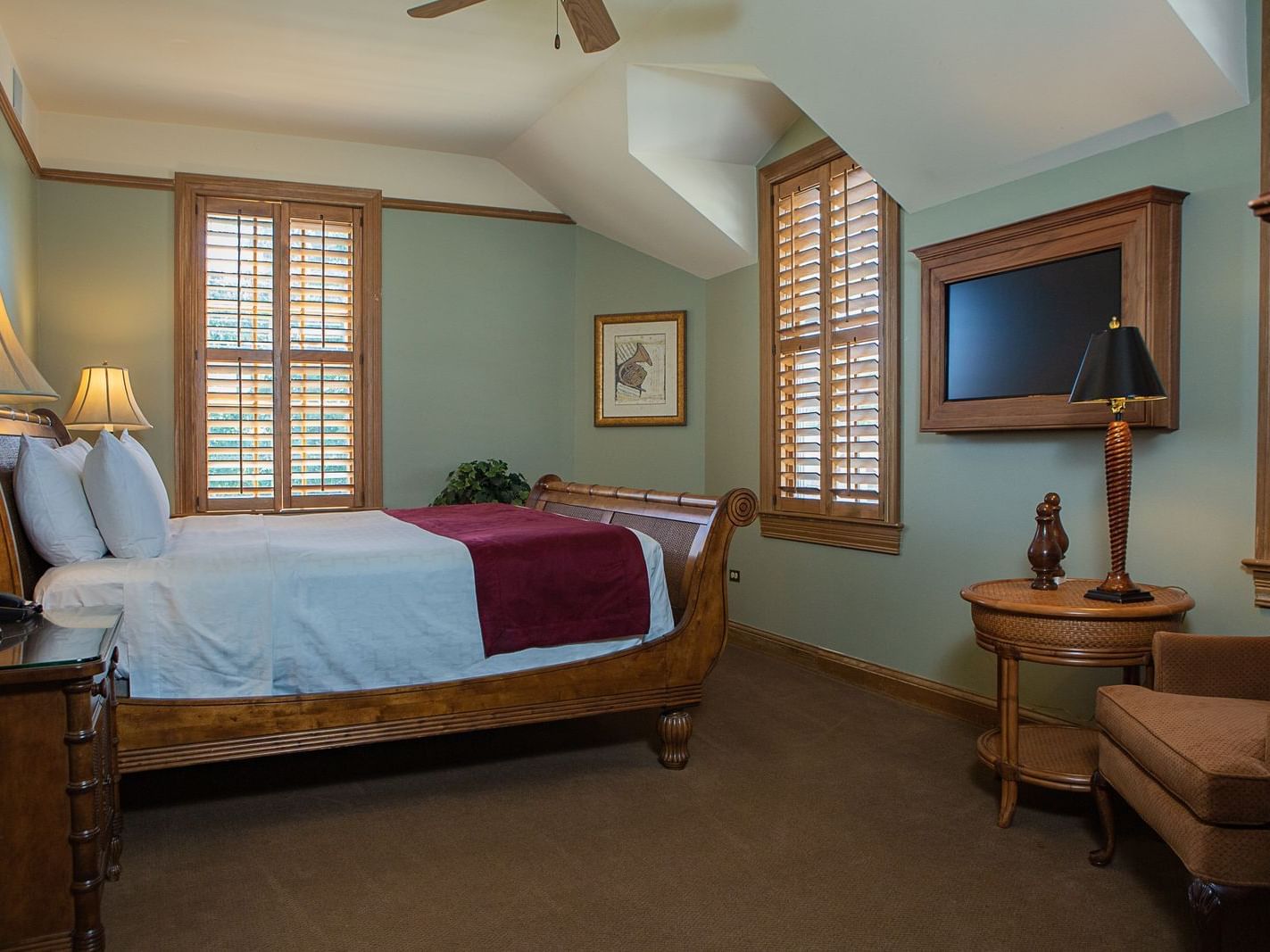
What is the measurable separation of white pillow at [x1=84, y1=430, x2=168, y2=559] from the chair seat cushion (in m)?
2.65

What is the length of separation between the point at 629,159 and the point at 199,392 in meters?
2.79

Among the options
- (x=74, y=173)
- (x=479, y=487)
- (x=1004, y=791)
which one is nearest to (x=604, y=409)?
(x=479, y=487)

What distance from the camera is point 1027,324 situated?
11.0 feet

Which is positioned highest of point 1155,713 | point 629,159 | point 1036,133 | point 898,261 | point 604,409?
point 629,159

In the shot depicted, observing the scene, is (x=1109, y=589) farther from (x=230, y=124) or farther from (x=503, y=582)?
(x=230, y=124)

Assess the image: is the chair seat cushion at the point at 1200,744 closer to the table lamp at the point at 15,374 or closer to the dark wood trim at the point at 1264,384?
the dark wood trim at the point at 1264,384

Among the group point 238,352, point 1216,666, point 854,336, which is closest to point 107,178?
point 238,352

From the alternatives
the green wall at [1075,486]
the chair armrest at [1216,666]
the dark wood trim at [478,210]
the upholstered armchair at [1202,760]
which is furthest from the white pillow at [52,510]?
the dark wood trim at [478,210]

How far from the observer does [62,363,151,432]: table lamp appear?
4844mm

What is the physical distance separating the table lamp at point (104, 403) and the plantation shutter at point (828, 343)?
335cm

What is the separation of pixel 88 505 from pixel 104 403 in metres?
2.40

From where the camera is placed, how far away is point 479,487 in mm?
5844

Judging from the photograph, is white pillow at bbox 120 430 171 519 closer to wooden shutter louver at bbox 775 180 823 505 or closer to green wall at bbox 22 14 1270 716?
green wall at bbox 22 14 1270 716

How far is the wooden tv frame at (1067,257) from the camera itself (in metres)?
2.91
